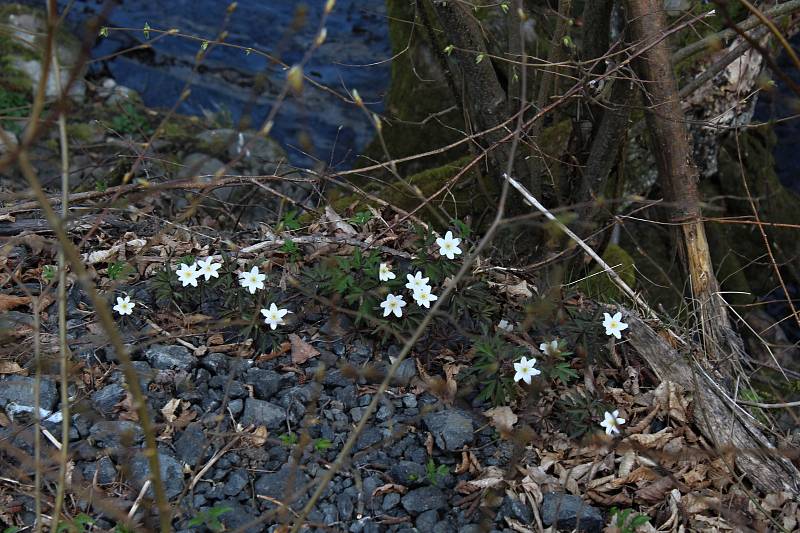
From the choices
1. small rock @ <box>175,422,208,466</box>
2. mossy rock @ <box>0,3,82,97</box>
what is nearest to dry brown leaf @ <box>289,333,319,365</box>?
small rock @ <box>175,422,208,466</box>

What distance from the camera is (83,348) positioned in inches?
116

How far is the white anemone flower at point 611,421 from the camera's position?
2646mm

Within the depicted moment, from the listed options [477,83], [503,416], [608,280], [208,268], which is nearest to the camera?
[503,416]

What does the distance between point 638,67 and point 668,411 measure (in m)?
1.82

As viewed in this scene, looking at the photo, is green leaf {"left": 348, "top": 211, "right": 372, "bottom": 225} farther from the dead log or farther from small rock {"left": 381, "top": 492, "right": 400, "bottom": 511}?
small rock {"left": 381, "top": 492, "right": 400, "bottom": 511}

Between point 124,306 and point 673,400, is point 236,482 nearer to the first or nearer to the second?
point 124,306

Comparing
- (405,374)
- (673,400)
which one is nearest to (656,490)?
(673,400)

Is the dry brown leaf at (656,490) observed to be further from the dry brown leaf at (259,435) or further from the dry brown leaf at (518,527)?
the dry brown leaf at (259,435)

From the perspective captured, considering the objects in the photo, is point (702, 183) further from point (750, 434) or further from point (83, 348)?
point (83, 348)

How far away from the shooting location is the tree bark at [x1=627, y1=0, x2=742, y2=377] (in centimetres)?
368

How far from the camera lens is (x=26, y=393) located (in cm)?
273

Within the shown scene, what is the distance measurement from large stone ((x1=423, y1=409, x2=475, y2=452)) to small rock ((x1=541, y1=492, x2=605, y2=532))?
1.15ft

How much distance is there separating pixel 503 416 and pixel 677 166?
1908 mm

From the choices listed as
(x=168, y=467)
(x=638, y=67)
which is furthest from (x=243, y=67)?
(x=168, y=467)
